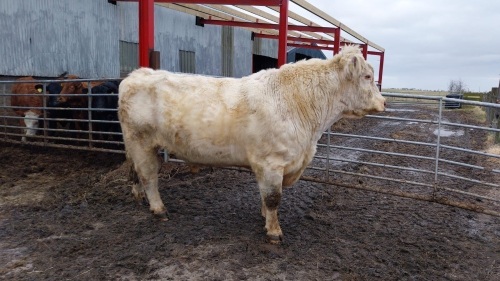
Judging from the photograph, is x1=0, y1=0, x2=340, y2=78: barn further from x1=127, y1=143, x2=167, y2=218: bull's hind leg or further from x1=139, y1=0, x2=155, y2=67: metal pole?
x1=127, y1=143, x2=167, y2=218: bull's hind leg

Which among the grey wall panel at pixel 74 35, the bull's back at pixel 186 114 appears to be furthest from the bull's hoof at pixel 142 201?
the grey wall panel at pixel 74 35

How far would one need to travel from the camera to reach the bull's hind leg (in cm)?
445

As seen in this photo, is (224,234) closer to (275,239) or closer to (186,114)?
(275,239)

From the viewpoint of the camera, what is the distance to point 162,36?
14680mm

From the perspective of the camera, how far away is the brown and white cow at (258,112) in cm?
387

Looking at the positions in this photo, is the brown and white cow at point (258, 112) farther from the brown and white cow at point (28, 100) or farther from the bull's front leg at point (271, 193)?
the brown and white cow at point (28, 100)

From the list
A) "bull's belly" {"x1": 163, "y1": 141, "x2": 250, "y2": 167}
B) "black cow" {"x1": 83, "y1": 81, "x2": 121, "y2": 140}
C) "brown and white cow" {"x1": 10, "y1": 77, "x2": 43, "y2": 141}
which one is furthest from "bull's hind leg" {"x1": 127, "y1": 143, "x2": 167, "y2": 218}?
"brown and white cow" {"x1": 10, "y1": 77, "x2": 43, "y2": 141}

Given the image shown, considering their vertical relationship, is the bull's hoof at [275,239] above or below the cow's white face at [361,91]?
below

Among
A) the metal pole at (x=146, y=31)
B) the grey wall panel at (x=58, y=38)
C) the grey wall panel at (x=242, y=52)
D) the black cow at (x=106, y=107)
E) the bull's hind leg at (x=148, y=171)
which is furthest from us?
the grey wall panel at (x=242, y=52)

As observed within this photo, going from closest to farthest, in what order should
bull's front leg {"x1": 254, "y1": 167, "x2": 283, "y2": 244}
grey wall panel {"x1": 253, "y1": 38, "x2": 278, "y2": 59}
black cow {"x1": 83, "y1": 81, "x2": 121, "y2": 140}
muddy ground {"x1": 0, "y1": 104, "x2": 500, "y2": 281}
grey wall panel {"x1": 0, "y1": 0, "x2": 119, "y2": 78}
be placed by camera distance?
muddy ground {"x1": 0, "y1": 104, "x2": 500, "y2": 281}, bull's front leg {"x1": 254, "y1": 167, "x2": 283, "y2": 244}, black cow {"x1": 83, "y1": 81, "x2": 121, "y2": 140}, grey wall panel {"x1": 0, "y1": 0, "x2": 119, "y2": 78}, grey wall panel {"x1": 253, "y1": 38, "x2": 278, "y2": 59}

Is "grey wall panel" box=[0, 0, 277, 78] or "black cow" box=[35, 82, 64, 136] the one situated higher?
"grey wall panel" box=[0, 0, 277, 78]

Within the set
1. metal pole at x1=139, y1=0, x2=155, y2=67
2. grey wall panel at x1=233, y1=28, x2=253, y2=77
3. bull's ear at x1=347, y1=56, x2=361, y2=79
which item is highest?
grey wall panel at x1=233, y1=28, x2=253, y2=77

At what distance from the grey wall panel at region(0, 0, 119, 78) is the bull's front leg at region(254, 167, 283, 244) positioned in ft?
27.4

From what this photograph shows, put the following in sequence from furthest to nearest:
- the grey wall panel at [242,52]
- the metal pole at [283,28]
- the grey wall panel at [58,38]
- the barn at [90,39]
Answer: the grey wall panel at [242,52] → the barn at [90,39] → the grey wall panel at [58,38] → the metal pole at [283,28]
